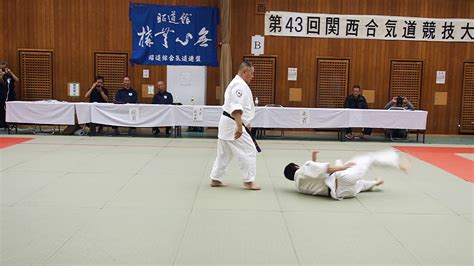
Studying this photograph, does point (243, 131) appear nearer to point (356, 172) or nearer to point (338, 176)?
point (338, 176)

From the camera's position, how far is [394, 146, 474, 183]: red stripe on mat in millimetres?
→ 7803

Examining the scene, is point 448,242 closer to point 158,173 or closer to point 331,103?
point 158,173

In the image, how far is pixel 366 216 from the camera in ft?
16.6

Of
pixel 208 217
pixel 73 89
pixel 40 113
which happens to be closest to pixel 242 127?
pixel 208 217

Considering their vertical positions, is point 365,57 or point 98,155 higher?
point 365,57

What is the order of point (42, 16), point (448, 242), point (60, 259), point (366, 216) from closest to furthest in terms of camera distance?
1. point (60, 259)
2. point (448, 242)
3. point (366, 216)
4. point (42, 16)

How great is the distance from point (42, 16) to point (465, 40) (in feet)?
40.0

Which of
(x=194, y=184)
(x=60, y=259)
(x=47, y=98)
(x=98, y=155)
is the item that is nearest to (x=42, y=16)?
(x=47, y=98)

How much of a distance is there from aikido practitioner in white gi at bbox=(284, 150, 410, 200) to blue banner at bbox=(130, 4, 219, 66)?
8.12 meters

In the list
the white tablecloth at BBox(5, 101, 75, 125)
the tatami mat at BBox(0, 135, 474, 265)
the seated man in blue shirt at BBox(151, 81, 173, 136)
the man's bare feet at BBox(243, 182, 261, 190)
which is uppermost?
the seated man in blue shirt at BBox(151, 81, 173, 136)

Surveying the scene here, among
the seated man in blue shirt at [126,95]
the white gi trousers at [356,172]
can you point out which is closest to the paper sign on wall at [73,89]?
the seated man in blue shirt at [126,95]

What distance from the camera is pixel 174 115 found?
11.5 metres

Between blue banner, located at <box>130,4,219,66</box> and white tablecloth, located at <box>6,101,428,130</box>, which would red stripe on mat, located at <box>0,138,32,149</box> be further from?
blue banner, located at <box>130,4,219,66</box>

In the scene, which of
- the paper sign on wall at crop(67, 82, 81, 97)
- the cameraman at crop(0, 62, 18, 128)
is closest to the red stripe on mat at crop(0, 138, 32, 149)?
the cameraman at crop(0, 62, 18, 128)
